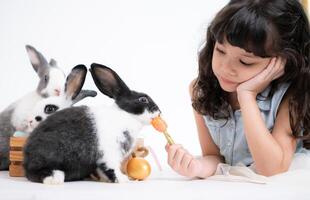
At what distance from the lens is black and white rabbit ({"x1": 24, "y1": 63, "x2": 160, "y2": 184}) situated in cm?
79

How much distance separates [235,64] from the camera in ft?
2.99

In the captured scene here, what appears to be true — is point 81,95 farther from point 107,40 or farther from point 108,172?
point 107,40

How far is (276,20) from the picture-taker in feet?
2.97

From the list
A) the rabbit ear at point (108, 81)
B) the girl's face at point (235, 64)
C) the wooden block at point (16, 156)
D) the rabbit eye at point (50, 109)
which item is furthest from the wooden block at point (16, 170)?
the girl's face at point (235, 64)

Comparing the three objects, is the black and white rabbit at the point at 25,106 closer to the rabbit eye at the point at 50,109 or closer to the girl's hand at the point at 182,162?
the rabbit eye at the point at 50,109

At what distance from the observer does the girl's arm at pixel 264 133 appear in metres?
0.91

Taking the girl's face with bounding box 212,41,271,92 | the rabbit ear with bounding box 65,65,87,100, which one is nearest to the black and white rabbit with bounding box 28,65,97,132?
the rabbit ear with bounding box 65,65,87,100

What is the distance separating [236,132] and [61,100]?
428mm

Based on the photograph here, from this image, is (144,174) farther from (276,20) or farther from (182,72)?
(182,72)

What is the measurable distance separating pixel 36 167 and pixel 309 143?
0.65 m

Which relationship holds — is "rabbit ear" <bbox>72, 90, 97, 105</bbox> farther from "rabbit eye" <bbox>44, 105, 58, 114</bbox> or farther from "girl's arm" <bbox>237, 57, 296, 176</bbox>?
"girl's arm" <bbox>237, 57, 296, 176</bbox>

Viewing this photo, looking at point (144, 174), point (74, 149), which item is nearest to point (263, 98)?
point (144, 174)

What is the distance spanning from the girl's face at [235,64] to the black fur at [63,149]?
0.29 meters

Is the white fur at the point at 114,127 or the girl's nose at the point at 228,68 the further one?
the girl's nose at the point at 228,68
